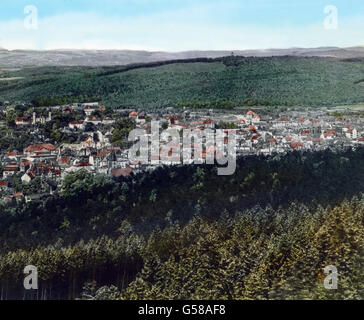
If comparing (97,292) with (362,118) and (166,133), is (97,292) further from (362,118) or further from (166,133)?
(362,118)

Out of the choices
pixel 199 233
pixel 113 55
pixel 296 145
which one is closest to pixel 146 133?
pixel 113 55

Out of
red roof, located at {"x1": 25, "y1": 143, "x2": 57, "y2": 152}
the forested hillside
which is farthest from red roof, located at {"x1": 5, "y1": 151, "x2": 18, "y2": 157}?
the forested hillside

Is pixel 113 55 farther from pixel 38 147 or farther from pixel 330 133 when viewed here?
pixel 330 133

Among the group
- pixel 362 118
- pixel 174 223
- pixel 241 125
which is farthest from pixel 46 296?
pixel 362 118

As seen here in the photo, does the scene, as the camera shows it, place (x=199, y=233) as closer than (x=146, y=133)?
Yes

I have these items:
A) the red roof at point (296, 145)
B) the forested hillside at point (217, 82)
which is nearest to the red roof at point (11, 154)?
the forested hillside at point (217, 82)
